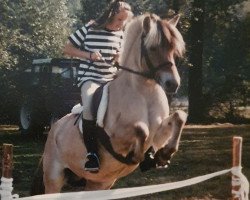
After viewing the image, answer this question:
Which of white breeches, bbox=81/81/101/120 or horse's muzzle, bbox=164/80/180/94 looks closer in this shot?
horse's muzzle, bbox=164/80/180/94

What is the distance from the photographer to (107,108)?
5836 mm

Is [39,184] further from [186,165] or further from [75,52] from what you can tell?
[186,165]

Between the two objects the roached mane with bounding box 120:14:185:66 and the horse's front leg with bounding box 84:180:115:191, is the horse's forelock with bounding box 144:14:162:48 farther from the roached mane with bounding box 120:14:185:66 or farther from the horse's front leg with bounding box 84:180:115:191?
the horse's front leg with bounding box 84:180:115:191

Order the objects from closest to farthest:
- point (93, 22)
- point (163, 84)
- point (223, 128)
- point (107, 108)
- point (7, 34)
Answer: point (163, 84), point (107, 108), point (93, 22), point (223, 128), point (7, 34)

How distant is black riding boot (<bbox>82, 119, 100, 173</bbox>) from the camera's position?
5.76 meters

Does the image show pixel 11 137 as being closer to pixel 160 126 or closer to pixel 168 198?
pixel 168 198

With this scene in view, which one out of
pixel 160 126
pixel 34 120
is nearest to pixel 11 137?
pixel 34 120

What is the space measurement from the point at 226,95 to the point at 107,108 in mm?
23536

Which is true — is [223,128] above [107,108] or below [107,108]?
below

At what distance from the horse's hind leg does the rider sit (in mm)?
979

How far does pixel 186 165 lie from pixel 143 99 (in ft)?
26.9

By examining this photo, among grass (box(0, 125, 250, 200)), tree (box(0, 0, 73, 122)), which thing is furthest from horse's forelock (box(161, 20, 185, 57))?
tree (box(0, 0, 73, 122))

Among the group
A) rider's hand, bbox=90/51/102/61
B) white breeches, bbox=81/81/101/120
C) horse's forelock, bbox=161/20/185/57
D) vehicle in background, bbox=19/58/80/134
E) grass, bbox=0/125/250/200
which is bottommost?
grass, bbox=0/125/250/200

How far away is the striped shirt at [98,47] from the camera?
620 centimetres
